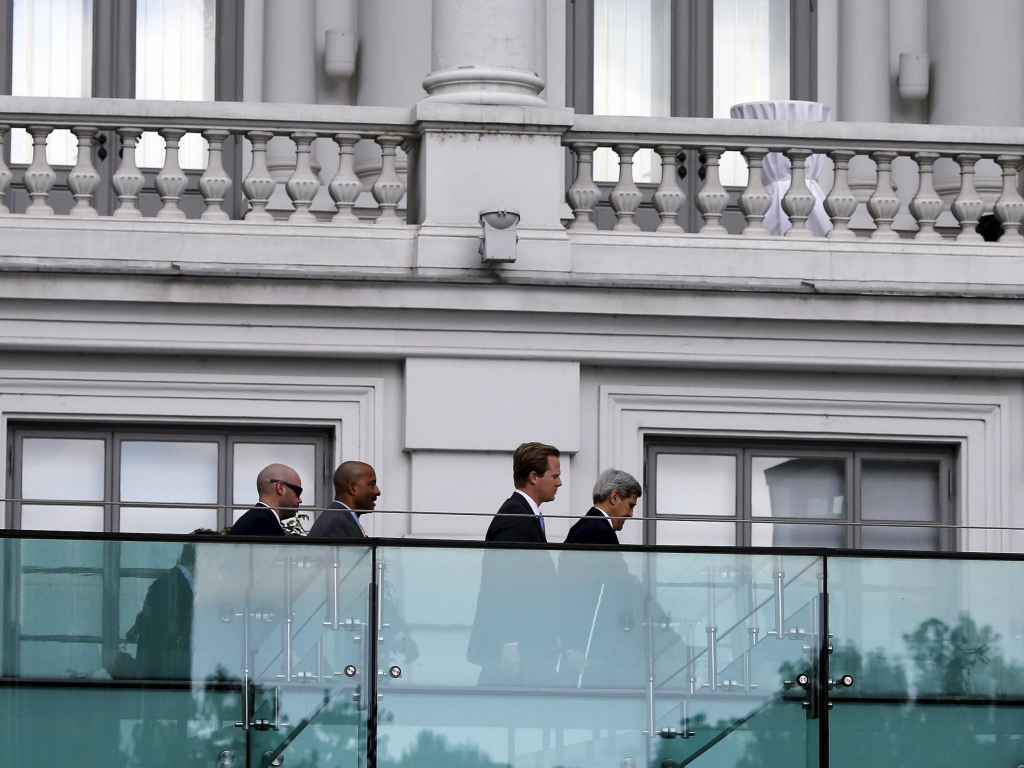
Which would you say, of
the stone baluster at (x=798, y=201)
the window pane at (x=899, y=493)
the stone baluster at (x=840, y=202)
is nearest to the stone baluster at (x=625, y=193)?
the stone baluster at (x=798, y=201)

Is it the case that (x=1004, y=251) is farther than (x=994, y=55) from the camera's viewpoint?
No

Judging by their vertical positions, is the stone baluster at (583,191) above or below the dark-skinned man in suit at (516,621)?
above

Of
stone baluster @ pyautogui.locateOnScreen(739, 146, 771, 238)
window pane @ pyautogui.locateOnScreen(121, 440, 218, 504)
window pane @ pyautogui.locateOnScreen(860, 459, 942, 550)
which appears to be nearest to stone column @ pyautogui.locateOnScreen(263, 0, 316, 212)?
window pane @ pyautogui.locateOnScreen(121, 440, 218, 504)

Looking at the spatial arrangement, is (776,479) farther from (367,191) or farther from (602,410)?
(367,191)

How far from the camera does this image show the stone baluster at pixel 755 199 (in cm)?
1432

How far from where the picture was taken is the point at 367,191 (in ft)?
54.5

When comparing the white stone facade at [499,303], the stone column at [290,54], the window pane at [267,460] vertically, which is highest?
the stone column at [290,54]

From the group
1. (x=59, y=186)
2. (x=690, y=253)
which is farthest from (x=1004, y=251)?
(x=59, y=186)

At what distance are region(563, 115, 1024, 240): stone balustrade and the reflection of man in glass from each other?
5101 mm

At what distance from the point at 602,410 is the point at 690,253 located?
4.12 feet

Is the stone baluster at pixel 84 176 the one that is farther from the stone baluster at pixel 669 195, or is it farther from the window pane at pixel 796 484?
the window pane at pixel 796 484

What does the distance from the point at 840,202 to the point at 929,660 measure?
15.6 ft

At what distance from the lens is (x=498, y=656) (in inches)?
404

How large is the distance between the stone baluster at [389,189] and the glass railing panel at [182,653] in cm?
433
